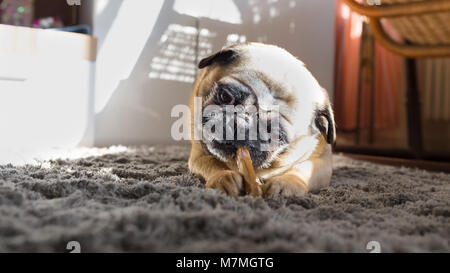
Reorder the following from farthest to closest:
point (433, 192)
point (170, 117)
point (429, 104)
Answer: point (429, 104) → point (170, 117) → point (433, 192)

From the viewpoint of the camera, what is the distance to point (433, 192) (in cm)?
97

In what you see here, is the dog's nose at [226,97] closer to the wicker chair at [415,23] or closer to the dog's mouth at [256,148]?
the dog's mouth at [256,148]

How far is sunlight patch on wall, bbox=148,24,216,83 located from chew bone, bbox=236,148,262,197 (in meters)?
1.27

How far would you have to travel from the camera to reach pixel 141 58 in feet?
6.31

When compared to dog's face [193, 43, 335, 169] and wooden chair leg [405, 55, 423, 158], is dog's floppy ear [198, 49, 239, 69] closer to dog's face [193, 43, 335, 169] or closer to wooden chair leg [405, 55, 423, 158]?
dog's face [193, 43, 335, 169]

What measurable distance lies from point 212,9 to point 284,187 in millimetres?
1442

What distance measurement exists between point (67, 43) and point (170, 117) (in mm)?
599

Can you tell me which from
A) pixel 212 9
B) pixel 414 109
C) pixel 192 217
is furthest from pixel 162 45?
pixel 192 217

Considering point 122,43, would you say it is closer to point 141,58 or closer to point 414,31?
point 141,58

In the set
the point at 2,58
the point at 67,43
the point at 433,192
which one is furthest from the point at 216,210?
the point at 67,43

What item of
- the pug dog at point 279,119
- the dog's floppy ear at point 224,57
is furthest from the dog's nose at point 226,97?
the dog's floppy ear at point 224,57

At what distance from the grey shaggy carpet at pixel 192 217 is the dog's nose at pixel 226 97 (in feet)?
0.62

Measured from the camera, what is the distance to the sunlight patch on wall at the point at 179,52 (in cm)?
197
